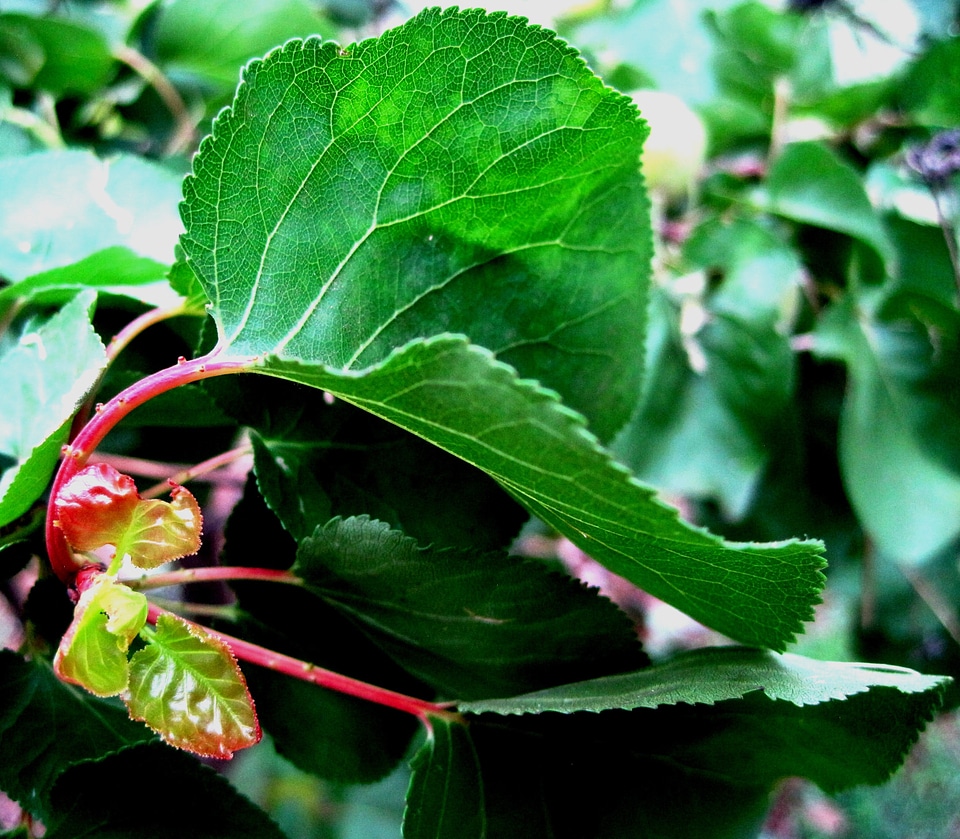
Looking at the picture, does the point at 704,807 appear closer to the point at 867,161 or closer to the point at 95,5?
the point at 867,161

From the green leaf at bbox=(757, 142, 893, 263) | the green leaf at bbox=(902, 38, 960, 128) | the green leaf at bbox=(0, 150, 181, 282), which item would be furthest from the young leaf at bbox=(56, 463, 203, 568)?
the green leaf at bbox=(902, 38, 960, 128)

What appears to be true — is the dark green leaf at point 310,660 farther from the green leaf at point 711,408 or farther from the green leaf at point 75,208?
the green leaf at point 711,408

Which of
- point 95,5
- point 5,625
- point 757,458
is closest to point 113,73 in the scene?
point 95,5

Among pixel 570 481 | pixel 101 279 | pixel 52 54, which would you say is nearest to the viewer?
pixel 570 481

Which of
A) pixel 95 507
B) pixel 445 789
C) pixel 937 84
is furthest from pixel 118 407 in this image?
pixel 937 84

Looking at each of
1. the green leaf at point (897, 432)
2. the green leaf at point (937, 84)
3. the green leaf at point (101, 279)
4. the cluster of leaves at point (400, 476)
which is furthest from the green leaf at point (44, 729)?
the green leaf at point (937, 84)

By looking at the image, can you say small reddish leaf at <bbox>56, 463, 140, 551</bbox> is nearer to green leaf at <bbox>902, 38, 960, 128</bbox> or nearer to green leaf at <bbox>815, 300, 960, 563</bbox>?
green leaf at <bbox>815, 300, 960, 563</bbox>

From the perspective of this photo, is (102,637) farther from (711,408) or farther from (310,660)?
(711,408)
